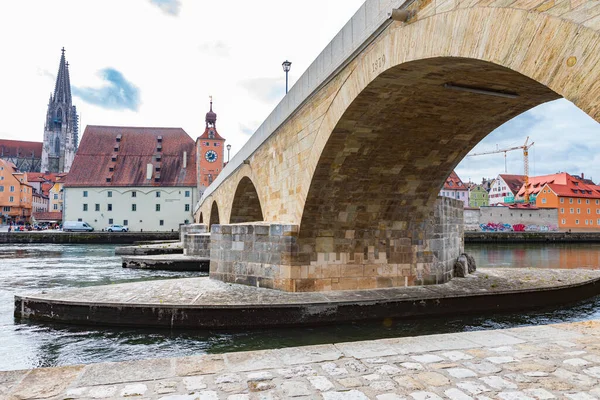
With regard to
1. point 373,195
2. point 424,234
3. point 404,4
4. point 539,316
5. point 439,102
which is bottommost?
point 539,316

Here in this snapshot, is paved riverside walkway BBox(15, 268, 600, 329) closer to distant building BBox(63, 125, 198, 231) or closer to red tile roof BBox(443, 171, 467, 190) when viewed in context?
distant building BBox(63, 125, 198, 231)

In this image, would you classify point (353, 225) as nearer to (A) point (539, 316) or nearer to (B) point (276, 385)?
(A) point (539, 316)

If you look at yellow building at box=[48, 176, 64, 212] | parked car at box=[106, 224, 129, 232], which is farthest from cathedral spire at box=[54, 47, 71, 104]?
parked car at box=[106, 224, 129, 232]

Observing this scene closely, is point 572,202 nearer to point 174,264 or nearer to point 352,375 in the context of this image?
point 174,264

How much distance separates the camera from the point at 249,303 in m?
8.43

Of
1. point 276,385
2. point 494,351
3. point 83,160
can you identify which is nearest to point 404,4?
point 494,351

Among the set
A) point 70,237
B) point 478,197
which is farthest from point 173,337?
point 478,197

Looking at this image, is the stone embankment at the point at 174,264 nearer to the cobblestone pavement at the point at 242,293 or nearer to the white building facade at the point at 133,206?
the cobblestone pavement at the point at 242,293

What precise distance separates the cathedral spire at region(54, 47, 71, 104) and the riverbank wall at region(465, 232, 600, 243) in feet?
277

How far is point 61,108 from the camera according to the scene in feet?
291

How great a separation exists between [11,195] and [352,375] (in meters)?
66.7

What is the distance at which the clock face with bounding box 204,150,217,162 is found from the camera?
4881 centimetres

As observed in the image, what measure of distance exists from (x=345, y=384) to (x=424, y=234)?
8216mm

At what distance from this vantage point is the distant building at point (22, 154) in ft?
286
